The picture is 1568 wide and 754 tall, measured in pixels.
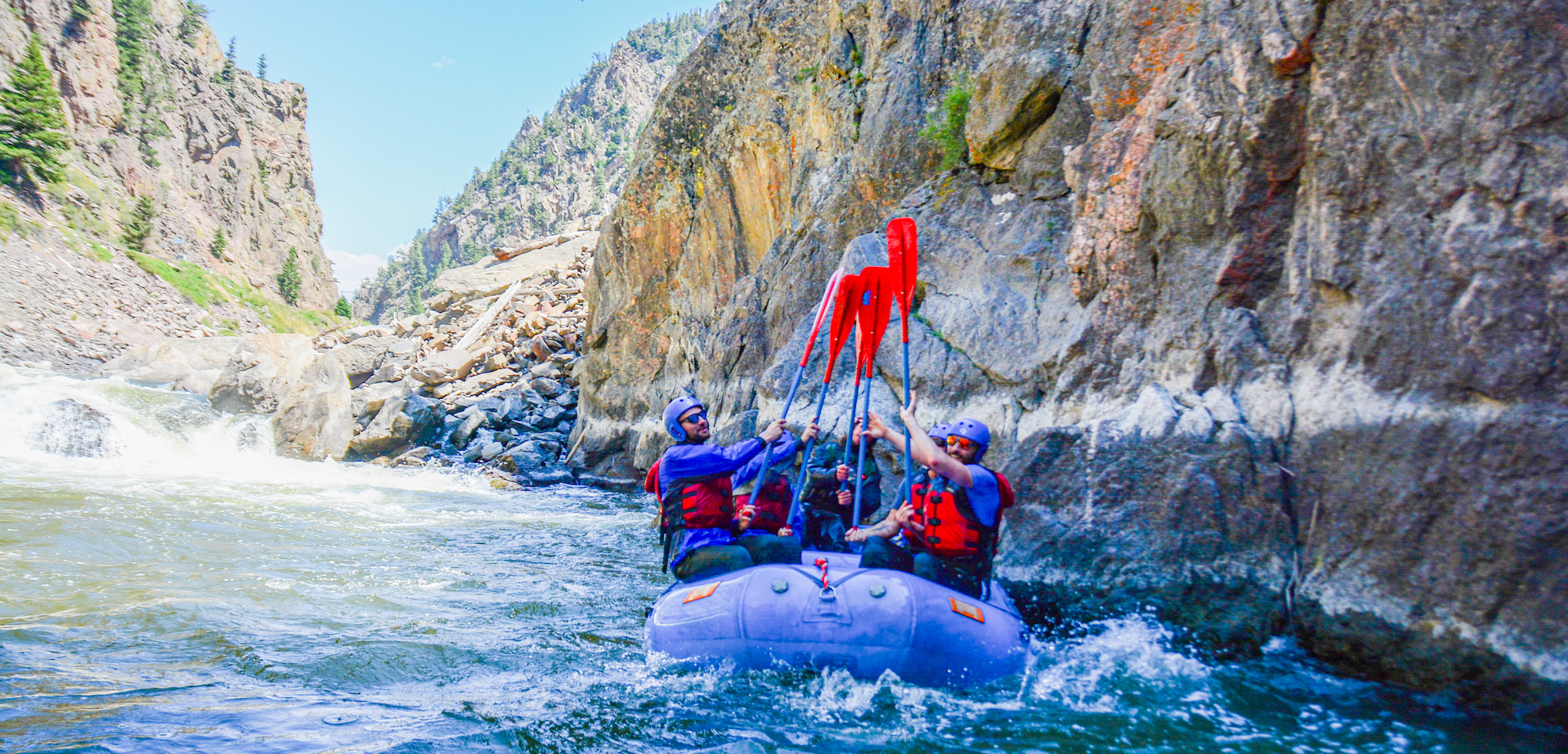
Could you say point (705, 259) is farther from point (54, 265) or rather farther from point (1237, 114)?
point (54, 265)

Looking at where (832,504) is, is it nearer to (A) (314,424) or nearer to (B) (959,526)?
(B) (959,526)

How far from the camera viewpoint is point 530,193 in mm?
Result: 89438

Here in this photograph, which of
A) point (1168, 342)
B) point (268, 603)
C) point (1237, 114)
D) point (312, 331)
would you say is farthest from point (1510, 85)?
point (312, 331)

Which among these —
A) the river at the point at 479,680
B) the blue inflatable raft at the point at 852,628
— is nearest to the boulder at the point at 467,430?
the river at the point at 479,680

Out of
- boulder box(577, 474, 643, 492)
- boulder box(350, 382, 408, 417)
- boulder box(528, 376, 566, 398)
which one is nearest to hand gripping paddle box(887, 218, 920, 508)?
boulder box(577, 474, 643, 492)

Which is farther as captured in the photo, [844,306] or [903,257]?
[844,306]

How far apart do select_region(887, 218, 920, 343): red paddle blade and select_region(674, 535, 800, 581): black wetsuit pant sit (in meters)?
2.00

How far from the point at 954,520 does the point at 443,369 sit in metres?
17.4

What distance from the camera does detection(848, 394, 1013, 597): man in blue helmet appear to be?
13.1 feet

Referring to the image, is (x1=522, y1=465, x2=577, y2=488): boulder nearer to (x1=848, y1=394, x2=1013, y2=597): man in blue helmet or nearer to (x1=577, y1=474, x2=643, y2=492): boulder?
(x1=577, y1=474, x2=643, y2=492): boulder

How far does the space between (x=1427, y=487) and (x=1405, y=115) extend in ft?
5.72

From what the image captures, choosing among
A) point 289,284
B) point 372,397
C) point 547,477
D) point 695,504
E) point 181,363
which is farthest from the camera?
point 289,284

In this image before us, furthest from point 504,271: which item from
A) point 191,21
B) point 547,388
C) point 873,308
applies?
point 191,21

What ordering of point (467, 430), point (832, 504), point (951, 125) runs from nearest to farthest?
point (832, 504)
point (951, 125)
point (467, 430)
